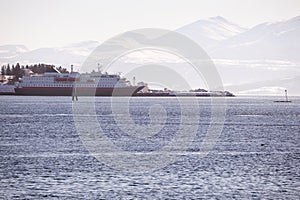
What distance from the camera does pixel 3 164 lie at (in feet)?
161

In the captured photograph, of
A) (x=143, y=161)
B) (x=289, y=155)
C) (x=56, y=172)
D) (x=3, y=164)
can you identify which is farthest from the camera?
(x=289, y=155)

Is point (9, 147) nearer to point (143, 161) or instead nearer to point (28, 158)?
point (28, 158)

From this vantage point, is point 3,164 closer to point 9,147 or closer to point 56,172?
point 56,172

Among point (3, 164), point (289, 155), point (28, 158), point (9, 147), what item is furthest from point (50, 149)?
point (289, 155)

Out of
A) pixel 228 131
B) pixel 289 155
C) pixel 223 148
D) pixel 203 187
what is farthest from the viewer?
pixel 228 131

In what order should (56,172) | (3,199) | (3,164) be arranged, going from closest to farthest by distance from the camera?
(3,199), (56,172), (3,164)

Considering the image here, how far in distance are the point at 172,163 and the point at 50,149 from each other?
41.9ft

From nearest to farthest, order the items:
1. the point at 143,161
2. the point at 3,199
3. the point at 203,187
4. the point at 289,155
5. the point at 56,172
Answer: the point at 3,199 → the point at 203,187 → the point at 56,172 → the point at 143,161 → the point at 289,155

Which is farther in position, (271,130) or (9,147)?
(271,130)

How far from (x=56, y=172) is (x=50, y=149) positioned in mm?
A: 14941

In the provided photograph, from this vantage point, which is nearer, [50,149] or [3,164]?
[3,164]

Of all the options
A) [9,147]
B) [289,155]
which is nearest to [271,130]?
[289,155]

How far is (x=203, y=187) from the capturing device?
134 feet

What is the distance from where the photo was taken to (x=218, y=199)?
122 ft
